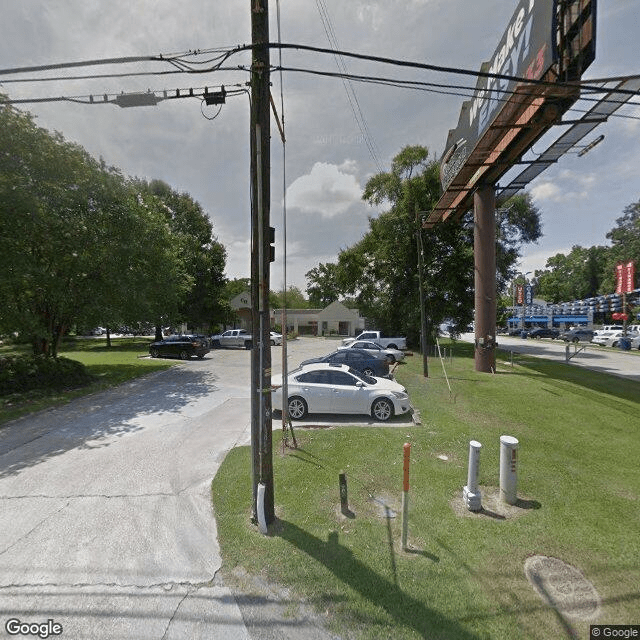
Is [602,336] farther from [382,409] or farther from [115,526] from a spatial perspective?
[115,526]

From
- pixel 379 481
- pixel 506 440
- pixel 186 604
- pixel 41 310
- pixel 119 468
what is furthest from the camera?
pixel 41 310

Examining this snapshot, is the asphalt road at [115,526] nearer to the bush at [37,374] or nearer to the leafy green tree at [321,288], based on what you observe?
the bush at [37,374]

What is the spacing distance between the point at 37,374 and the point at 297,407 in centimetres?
1103

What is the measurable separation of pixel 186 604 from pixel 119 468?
13.0 ft

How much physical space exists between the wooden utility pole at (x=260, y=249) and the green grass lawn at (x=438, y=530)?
79 cm

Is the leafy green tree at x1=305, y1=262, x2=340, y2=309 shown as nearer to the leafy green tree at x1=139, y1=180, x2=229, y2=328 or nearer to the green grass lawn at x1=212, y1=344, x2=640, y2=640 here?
the leafy green tree at x1=139, y1=180, x2=229, y2=328

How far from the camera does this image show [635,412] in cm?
980

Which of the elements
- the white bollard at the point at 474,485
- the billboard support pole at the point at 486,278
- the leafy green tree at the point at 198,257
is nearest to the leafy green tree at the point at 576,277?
the billboard support pole at the point at 486,278

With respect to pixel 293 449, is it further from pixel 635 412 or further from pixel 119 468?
pixel 635 412

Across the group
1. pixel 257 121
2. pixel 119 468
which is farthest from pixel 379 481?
pixel 257 121

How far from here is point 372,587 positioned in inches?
134

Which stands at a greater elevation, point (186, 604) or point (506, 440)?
point (506, 440)

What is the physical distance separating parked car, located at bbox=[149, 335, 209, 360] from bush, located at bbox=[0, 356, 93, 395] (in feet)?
27.2

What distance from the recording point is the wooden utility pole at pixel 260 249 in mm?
4227
